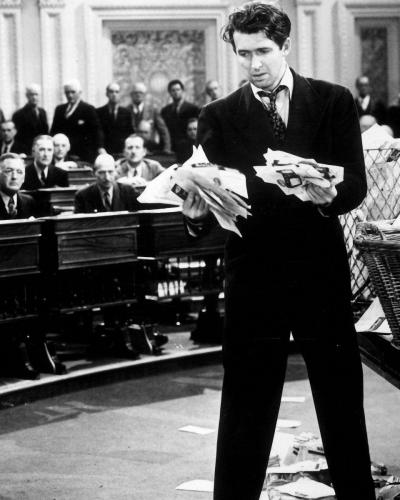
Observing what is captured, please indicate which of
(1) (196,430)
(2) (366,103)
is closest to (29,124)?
(2) (366,103)

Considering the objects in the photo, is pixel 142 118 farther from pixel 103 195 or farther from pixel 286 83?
pixel 286 83

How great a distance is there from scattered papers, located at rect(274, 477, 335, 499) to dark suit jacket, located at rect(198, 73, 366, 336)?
0.82 meters

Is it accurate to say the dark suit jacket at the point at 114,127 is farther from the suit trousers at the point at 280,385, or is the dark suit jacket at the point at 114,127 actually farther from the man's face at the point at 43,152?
the suit trousers at the point at 280,385

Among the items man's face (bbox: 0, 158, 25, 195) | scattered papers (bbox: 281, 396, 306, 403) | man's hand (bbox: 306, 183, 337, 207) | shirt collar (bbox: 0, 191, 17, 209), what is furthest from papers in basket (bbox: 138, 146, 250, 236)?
man's face (bbox: 0, 158, 25, 195)

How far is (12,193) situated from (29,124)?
4.88m

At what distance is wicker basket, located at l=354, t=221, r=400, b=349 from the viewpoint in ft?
8.12

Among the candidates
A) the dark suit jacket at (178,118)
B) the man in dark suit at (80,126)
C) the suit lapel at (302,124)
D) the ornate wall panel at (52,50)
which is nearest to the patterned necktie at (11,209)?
Result: the suit lapel at (302,124)

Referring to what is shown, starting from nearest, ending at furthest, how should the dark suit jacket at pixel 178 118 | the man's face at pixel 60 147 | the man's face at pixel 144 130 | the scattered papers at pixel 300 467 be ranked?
1. the scattered papers at pixel 300 467
2. the man's face at pixel 60 147
3. the man's face at pixel 144 130
4. the dark suit jacket at pixel 178 118

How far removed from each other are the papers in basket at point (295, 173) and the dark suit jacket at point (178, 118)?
32.1 ft

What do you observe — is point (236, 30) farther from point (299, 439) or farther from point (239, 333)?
point (299, 439)

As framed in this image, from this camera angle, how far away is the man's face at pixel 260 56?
8.34 feet

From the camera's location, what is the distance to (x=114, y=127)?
38.5ft

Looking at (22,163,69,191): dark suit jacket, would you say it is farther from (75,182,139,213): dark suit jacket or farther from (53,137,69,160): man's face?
(75,182,139,213): dark suit jacket

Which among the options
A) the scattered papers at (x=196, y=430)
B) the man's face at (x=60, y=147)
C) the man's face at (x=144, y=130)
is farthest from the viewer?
the man's face at (x=144, y=130)
